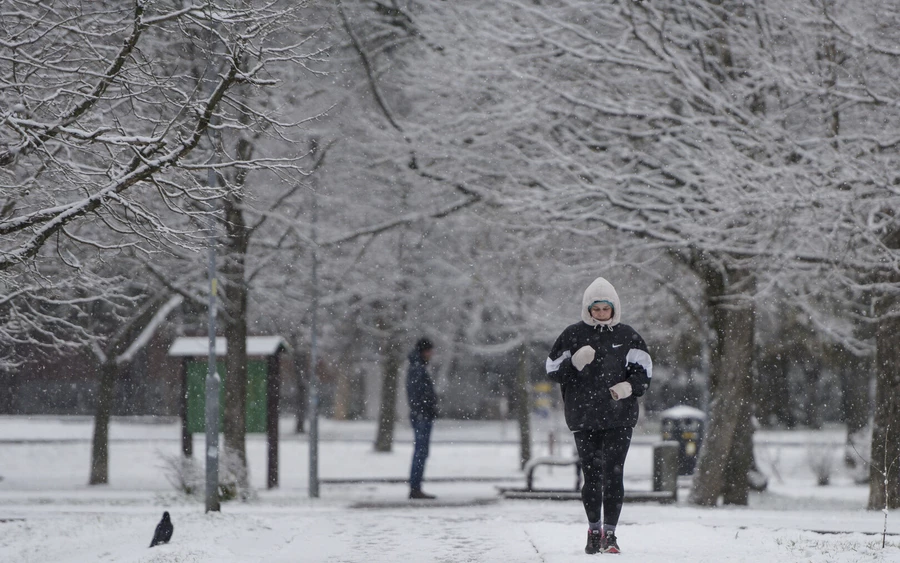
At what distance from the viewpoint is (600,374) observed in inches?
292

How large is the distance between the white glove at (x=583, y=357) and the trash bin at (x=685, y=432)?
46.6 feet

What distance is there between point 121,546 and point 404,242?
714 inches

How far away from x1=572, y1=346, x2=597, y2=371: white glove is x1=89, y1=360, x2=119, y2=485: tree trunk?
13.7 meters

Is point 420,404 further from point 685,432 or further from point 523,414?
point 523,414

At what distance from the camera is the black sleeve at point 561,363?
24.5ft

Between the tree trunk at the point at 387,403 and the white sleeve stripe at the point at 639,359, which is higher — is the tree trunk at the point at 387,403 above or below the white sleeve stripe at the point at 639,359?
below

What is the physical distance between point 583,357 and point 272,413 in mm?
11354

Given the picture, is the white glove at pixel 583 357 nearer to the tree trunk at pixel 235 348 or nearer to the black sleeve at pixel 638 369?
the black sleeve at pixel 638 369

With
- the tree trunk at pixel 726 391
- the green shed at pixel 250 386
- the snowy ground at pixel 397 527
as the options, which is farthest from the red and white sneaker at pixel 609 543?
the green shed at pixel 250 386

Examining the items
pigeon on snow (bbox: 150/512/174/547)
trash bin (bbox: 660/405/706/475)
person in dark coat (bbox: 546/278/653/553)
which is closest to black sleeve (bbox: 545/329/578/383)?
person in dark coat (bbox: 546/278/653/553)

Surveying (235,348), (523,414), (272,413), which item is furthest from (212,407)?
(523,414)

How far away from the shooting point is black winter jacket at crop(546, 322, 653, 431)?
7.36m

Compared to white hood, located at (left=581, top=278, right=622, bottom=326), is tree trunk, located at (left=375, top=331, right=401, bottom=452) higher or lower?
lower

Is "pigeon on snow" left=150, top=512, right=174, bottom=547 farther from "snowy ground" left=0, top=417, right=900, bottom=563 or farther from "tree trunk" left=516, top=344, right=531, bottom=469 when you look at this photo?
"tree trunk" left=516, top=344, right=531, bottom=469
